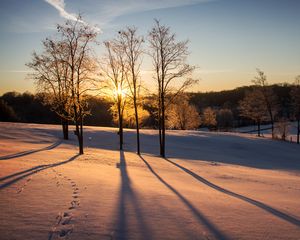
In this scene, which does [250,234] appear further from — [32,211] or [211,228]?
[32,211]

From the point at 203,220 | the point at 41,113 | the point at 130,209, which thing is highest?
the point at 41,113

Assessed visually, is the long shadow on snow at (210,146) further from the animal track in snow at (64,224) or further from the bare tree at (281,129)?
the animal track in snow at (64,224)

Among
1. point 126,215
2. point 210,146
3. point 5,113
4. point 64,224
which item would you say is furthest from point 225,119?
point 64,224

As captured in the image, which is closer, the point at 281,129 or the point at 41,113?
the point at 281,129

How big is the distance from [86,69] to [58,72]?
22.9 ft

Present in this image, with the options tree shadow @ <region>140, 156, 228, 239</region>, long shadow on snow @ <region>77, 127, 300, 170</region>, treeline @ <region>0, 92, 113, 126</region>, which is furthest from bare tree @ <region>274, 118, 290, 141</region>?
treeline @ <region>0, 92, 113, 126</region>

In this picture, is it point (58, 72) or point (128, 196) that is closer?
point (128, 196)

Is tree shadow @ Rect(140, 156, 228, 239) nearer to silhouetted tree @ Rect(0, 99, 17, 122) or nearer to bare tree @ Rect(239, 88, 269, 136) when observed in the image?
bare tree @ Rect(239, 88, 269, 136)

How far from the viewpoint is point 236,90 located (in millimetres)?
169125

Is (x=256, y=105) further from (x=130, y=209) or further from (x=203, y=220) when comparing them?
(x=130, y=209)

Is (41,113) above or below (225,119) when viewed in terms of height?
above

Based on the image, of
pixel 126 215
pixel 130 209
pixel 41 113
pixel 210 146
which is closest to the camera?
pixel 126 215

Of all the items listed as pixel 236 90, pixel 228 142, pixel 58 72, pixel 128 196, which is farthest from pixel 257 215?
pixel 236 90

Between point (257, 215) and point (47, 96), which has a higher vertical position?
point (47, 96)
